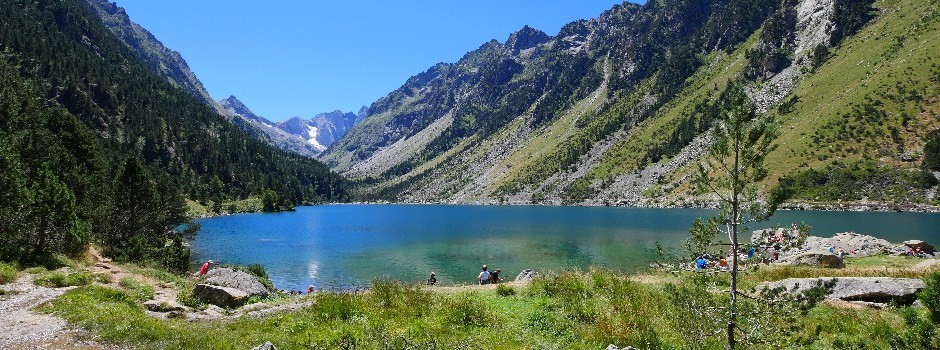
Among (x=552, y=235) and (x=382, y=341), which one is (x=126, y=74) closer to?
(x=552, y=235)

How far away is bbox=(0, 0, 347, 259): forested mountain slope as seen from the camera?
83.3 ft

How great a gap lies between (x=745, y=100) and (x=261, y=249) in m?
71.5

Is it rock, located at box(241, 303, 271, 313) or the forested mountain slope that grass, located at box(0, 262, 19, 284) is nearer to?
the forested mountain slope

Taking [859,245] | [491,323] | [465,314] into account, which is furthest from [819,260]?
[465,314]

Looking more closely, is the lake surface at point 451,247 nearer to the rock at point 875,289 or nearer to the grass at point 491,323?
the rock at point 875,289

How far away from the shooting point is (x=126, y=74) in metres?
199

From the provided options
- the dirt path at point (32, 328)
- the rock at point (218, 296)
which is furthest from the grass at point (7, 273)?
the rock at point (218, 296)

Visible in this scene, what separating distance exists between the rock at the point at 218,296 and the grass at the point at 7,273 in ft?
23.3

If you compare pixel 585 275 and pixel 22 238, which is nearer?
pixel 585 275

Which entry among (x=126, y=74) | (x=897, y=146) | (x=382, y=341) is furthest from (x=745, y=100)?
(x=126, y=74)

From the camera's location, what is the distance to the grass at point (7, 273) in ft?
62.6

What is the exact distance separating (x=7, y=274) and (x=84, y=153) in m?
36.8

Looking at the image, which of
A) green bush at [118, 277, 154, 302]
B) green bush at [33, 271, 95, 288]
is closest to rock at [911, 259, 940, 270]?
green bush at [118, 277, 154, 302]

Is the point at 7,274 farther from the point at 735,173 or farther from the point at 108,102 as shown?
the point at 108,102
